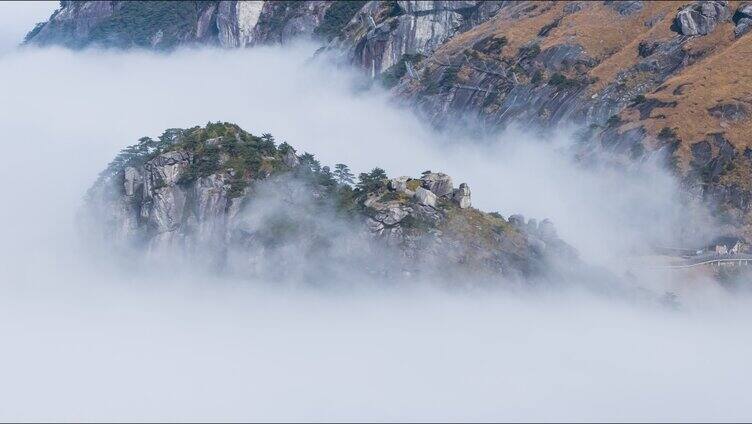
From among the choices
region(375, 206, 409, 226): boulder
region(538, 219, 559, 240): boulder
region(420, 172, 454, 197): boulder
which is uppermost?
region(420, 172, 454, 197): boulder

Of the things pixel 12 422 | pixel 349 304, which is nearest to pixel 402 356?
pixel 349 304

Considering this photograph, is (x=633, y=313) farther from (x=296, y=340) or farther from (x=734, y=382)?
(x=296, y=340)

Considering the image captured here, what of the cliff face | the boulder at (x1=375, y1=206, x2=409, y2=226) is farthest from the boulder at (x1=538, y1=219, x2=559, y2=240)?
the boulder at (x1=375, y1=206, x2=409, y2=226)

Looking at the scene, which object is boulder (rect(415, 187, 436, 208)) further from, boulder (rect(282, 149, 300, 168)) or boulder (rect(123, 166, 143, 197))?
boulder (rect(123, 166, 143, 197))

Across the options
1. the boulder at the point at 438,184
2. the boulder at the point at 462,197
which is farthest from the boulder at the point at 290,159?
the boulder at the point at 462,197

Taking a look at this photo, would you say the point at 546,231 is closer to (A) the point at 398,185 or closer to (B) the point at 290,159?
(A) the point at 398,185

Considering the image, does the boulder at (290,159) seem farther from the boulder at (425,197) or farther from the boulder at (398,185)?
the boulder at (425,197)

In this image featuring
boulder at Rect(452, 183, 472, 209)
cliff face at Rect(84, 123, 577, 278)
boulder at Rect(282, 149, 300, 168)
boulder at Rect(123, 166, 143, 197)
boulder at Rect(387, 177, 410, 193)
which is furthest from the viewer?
boulder at Rect(123, 166, 143, 197)
